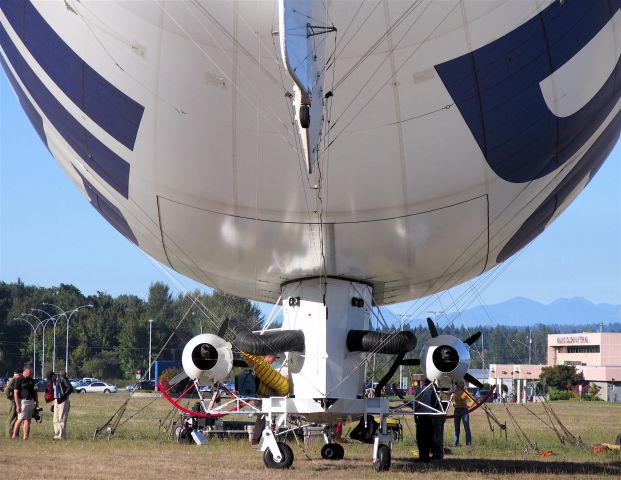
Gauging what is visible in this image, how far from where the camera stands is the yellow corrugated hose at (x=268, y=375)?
13.5 m

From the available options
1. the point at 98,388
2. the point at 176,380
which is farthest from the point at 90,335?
the point at 176,380

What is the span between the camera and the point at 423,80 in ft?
37.0

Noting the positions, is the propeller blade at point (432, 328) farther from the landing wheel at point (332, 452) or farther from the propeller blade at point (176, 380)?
the propeller blade at point (176, 380)

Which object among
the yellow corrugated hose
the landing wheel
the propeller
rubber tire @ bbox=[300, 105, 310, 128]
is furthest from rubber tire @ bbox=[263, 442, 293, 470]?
rubber tire @ bbox=[300, 105, 310, 128]

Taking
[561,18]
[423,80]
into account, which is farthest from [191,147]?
[561,18]

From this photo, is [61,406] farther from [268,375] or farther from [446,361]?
[446,361]

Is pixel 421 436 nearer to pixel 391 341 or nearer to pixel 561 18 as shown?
pixel 391 341

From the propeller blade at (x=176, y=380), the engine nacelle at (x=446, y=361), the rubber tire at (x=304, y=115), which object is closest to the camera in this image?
the rubber tire at (x=304, y=115)

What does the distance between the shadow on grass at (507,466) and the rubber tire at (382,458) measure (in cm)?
74

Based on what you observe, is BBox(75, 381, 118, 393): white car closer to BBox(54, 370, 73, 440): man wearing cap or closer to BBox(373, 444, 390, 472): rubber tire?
BBox(54, 370, 73, 440): man wearing cap

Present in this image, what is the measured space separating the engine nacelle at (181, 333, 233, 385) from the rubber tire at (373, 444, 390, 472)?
233cm

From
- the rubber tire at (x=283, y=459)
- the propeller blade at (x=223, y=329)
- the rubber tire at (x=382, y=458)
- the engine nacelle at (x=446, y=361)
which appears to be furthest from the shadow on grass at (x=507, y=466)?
the propeller blade at (x=223, y=329)

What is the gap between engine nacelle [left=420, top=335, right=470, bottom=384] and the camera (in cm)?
1384

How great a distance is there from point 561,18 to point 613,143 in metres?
4.53
